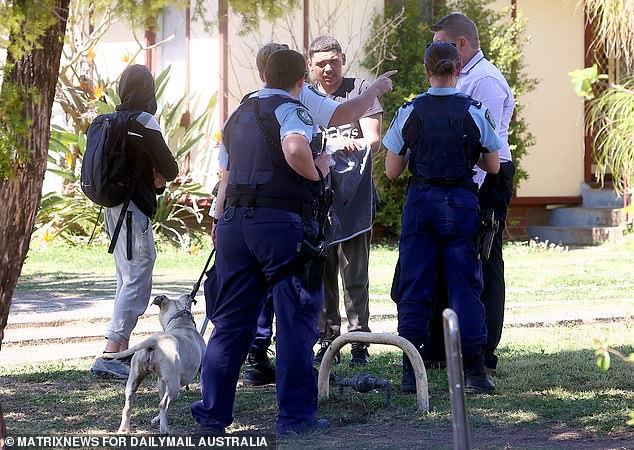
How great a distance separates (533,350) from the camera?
8.17m

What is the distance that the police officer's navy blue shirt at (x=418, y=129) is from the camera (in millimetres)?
6473

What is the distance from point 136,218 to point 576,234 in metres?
12.8

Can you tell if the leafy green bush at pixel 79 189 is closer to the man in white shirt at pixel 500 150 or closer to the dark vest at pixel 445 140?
the man in white shirt at pixel 500 150

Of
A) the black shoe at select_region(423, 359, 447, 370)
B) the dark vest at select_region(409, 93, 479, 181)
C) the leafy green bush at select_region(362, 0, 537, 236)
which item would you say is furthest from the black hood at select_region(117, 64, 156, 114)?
the leafy green bush at select_region(362, 0, 537, 236)

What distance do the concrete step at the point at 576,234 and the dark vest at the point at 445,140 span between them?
12.3 meters

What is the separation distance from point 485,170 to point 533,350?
1.99 m

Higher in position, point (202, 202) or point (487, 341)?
point (202, 202)

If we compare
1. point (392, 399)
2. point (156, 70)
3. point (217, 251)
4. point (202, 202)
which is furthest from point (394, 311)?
point (156, 70)

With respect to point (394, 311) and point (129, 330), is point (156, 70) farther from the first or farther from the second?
point (129, 330)

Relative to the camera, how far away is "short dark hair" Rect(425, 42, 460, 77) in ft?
21.4

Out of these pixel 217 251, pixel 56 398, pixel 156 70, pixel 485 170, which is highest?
pixel 156 70

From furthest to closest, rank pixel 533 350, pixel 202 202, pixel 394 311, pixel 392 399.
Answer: pixel 202 202
pixel 394 311
pixel 533 350
pixel 392 399

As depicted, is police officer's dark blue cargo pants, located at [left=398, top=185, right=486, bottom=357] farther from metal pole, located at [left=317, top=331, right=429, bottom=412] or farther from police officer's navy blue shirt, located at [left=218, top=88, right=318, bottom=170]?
police officer's navy blue shirt, located at [left=218, top=88, right=318, bottom=170]

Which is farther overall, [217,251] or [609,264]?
[609,264]
